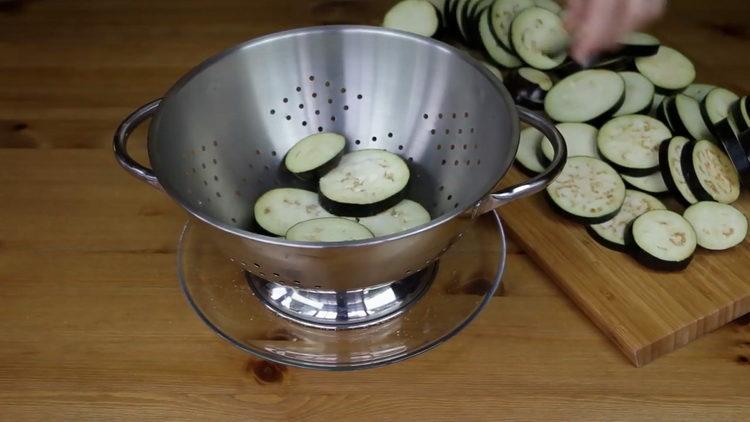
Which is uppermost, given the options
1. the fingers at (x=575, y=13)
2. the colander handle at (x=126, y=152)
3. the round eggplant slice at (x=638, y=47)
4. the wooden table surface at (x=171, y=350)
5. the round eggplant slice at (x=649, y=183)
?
the fingers at (x=575, y=13)

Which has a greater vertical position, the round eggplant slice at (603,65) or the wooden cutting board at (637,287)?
the round eggplant slice at (603,65)

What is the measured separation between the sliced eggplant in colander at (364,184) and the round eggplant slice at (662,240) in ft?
1.01

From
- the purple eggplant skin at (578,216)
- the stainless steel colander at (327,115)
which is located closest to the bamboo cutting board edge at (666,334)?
the purple eggplant skin at (578,216)

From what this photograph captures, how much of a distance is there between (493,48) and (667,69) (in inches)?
11.4

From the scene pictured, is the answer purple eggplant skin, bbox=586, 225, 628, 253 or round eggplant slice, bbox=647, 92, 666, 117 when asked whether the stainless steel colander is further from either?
round eggplant slice, bbox=647, 92, 666, 117

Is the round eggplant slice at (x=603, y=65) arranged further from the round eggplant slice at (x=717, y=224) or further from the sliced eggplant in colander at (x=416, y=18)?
the round eggplant slice at (x=717, y=224)

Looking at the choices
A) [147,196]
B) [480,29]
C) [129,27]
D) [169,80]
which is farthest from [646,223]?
[129,27]

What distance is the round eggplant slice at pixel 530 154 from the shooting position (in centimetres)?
122

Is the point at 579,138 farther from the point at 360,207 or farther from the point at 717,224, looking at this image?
the point at 360,207

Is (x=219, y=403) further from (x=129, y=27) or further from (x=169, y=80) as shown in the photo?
(x=129, y=27)

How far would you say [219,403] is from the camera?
3.08 ft

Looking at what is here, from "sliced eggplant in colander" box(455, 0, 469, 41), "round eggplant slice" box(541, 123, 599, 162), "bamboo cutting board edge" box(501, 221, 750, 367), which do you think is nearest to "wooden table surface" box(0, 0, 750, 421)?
"bamboo cutting board edge" box(501, 221, 750, 367)

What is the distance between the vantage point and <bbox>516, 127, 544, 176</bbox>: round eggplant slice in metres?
1.22

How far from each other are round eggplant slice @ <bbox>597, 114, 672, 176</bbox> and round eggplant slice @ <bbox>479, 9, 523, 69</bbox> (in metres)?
0.26
